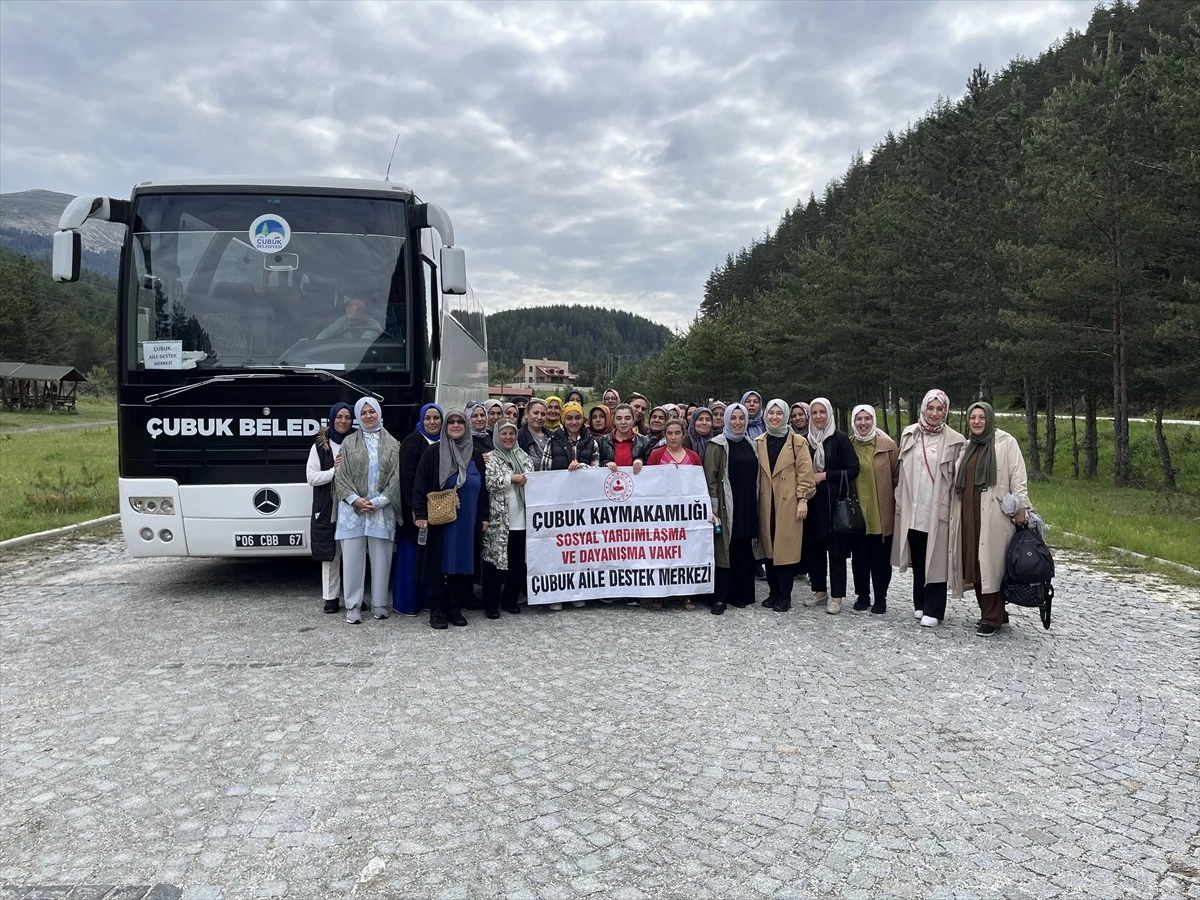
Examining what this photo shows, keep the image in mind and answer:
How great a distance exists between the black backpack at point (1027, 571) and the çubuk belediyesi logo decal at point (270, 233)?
710 centimetres

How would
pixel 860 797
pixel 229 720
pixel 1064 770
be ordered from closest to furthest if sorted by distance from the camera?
1. pixel 860 797
2. pixel 1064 770
3. pixel 229 720

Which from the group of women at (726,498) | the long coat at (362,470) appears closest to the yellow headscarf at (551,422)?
the group of women at (726,498)

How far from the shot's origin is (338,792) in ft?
14.1

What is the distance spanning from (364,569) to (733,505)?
11.6 ft

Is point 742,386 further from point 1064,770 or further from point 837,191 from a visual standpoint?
point 1064,770

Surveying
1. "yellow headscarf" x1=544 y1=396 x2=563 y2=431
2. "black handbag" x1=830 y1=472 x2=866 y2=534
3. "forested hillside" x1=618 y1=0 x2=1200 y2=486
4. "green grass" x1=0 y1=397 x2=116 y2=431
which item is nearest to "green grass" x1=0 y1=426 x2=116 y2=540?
"yellow headscarf" x1=544 y1=396 x2=563 y2=431

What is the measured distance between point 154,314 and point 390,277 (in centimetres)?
217

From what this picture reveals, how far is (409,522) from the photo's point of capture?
801 centimetres

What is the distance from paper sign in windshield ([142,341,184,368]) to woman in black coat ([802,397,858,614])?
5.96 metres

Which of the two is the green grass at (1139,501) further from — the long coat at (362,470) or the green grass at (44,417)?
the green grass at (44,417)

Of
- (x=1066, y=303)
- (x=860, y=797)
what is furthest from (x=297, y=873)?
(x=1066, y=303)

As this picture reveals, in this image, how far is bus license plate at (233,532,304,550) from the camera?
26.4 feet

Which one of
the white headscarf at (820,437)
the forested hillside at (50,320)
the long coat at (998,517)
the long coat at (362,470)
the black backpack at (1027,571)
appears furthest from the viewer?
the forested hillside at (50,320)

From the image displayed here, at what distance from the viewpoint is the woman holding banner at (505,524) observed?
806 centimetres
